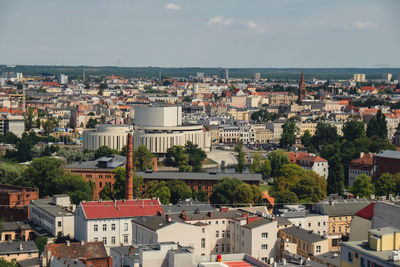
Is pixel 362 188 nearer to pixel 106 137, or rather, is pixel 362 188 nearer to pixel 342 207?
pixel 342 207

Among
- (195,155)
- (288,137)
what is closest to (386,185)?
(195,155)

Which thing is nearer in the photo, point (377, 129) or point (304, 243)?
point (304, 243)

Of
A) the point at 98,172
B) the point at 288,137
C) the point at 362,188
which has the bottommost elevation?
the point at 288,137

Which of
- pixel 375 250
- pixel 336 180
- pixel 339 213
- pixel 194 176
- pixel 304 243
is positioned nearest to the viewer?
pixel 375 250

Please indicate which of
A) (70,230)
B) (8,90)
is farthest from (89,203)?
(8,90)

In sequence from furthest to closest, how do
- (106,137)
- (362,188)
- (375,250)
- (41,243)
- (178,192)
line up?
(106,137), (362,188), (178,192), (41,243), (375,250)

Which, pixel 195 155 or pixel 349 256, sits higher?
pixel 349 256

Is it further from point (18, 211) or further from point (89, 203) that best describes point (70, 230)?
point (18, 211)
